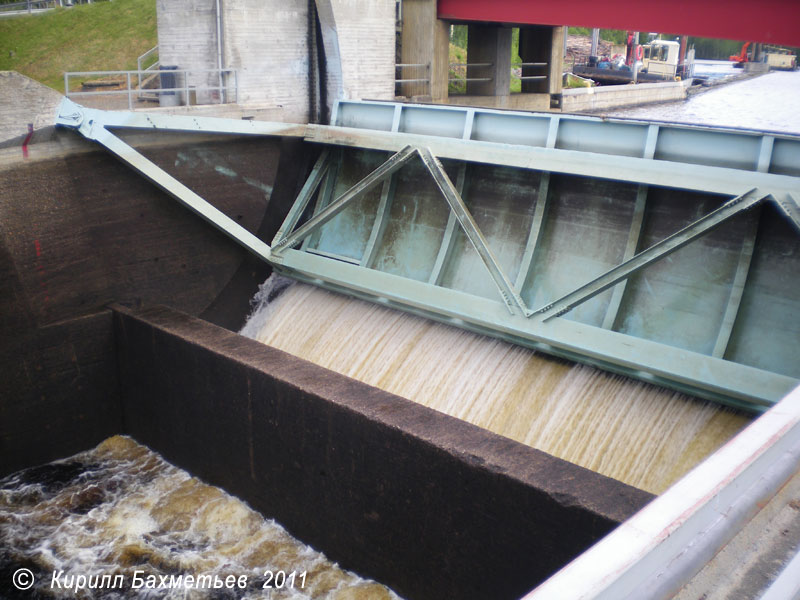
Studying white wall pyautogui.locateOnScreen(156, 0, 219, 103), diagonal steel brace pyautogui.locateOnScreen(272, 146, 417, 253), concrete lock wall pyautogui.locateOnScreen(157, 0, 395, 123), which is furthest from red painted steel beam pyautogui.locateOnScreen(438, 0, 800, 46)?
white wall pyautogui.locateOnScreen(156, 0, 219, 103)

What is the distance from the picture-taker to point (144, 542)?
23.9 ft

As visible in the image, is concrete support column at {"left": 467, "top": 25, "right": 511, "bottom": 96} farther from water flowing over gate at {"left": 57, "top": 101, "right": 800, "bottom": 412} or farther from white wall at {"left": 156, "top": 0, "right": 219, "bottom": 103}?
white wall at {"left": 156, "top": 0, "right": 219, "bottom": 103}

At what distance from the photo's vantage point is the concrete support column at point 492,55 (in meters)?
15.9

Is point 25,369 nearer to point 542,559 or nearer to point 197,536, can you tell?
point 197,536

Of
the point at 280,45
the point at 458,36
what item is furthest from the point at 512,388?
the point at 458,36

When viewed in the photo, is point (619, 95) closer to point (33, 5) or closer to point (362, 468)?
point (33, 5)

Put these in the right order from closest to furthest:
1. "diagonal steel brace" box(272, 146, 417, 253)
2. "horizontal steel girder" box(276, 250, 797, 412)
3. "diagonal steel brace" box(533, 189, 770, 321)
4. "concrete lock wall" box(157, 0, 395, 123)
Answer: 1. "horizontal steel girder" box(276, 250, 797, 412)
2. "diagonal steel brace" box(533, 189, 770, 321)
3. "diagonal steel brace" box(272, 146, 417, 253)
4. "concrete lock wall" box(157, 0, 395, 123)

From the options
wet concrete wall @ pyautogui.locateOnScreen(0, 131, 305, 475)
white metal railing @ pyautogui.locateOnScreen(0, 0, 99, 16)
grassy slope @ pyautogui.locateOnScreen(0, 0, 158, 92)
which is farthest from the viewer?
white metal railing @ pyautogui.locateOnScreen(0, 0, 99, 16)

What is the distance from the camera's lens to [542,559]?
5.12 meters

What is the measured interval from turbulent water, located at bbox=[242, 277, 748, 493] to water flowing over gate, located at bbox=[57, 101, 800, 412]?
9.2 inches

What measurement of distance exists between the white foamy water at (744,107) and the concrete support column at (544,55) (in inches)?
76.0

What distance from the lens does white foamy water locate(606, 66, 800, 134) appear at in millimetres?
19503

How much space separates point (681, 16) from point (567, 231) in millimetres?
2436

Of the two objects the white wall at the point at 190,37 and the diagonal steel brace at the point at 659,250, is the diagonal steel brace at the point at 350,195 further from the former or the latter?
the diagonal steel brace at the point at 659,250
